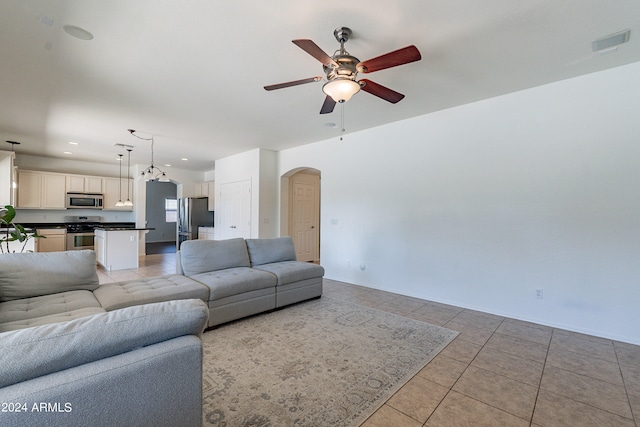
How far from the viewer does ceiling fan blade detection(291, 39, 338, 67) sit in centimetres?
188

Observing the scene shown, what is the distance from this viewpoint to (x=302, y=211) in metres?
7.12

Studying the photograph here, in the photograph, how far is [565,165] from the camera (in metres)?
3.14

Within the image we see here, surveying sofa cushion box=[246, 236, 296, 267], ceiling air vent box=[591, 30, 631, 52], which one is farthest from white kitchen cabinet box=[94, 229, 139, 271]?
ceiling air vent box=[591, 30, 631, 52]

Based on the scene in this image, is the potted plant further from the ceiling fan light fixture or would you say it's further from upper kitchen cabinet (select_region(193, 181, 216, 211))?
upper kitchen cabinet (select_region(193, 181, 216, 211))

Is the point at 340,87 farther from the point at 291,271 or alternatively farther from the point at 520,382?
the point at 520,382

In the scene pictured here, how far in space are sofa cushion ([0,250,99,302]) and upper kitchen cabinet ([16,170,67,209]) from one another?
19.7 feet

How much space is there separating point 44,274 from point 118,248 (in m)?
4.14

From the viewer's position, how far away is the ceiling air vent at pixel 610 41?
2334mm

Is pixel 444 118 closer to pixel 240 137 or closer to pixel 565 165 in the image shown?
pixel 565 165

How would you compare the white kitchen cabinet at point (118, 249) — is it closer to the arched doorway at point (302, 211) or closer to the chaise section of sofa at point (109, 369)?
the arched doorway at point (302, 211)

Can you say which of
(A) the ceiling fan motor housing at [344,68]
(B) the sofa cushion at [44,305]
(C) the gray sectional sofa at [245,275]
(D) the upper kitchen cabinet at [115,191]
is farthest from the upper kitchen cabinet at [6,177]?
(A) the ceiling fan motor housing at [344,68]

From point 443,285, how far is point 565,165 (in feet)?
6.82

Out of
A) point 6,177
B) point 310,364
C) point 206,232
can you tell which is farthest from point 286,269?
point 6,177

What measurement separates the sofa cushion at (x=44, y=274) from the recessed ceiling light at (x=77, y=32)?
1.94m
